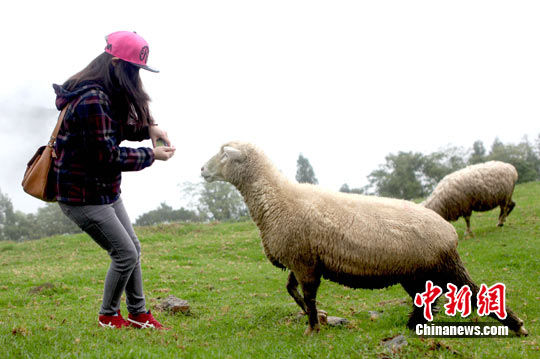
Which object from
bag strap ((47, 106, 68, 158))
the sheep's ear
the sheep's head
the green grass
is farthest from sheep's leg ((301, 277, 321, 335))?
bag strap ((47, 106, 68, 158))

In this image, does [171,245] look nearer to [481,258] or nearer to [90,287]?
[90,287]

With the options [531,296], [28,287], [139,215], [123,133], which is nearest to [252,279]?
[28,287]

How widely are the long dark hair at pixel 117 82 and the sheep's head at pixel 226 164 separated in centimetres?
151

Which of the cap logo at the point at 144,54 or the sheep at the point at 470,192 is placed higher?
the cap logo at the point at 144,54

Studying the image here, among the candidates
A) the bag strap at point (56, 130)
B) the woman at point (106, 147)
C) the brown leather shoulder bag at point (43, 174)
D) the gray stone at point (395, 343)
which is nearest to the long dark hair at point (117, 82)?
the woman at point (106, 147)

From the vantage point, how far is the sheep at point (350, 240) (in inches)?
217

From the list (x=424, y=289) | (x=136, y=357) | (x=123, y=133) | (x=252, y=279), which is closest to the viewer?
(x=136, y=357)

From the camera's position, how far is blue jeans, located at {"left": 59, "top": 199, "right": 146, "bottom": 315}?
475cm

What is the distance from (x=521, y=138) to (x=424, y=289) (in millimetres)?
73479

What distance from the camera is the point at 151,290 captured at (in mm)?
10688

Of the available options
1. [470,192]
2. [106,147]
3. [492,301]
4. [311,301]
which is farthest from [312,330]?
[470,192]

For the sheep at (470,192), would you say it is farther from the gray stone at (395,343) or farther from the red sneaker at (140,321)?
the red sneaker at (140,321)

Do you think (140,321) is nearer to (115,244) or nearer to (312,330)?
(115,244)

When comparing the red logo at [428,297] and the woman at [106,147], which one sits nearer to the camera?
the woman at [106,147]
